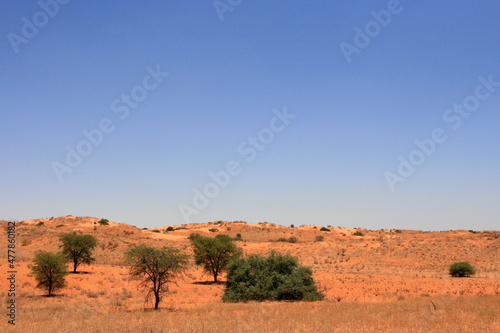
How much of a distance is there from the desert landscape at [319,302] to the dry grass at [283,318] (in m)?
0.05

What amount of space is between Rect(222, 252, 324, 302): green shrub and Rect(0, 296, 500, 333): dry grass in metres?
3.50

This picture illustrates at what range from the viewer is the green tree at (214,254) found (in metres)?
39.9

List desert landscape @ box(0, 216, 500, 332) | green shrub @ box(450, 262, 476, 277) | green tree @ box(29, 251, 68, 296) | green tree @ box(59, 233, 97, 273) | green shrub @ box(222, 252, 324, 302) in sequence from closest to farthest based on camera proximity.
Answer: desert landscape @ box(0, 216, 500, 332), green shrub @ box(222, 252, 324, 302), green tree @ box(29, 251, 68, 296), green shrub @ box(450, 262, 476, 277), green tree @ box(59, 233, 97, 273)

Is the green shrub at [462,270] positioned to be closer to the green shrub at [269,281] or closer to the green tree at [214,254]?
the green shrub at [269,281]

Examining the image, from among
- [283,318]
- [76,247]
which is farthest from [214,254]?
[283,318]

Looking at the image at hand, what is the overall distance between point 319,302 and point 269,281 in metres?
4.44

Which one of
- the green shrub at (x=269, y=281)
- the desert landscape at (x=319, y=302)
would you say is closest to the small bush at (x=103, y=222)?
the desert landscape at (x=319, y=302)

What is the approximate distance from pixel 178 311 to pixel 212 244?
55.6 ft

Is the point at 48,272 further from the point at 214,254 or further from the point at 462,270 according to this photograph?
the point at 462,270

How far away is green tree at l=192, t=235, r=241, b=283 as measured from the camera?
131ft

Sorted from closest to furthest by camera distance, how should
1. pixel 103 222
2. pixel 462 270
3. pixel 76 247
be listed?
pixel 462 270, pixel 76 247, pixel 103 222

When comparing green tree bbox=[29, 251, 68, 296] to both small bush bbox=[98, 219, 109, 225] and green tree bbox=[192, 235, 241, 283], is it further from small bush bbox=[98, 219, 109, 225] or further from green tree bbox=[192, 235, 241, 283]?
small bush bbox=[98, 219, 109, 225]

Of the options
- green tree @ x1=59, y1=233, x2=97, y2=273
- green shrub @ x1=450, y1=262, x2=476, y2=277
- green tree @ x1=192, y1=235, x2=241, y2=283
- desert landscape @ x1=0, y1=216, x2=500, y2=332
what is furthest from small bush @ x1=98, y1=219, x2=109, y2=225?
green shrub @ x1=450, y1=262, x2=476, y2=277

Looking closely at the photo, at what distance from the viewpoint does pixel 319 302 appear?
2652cm
